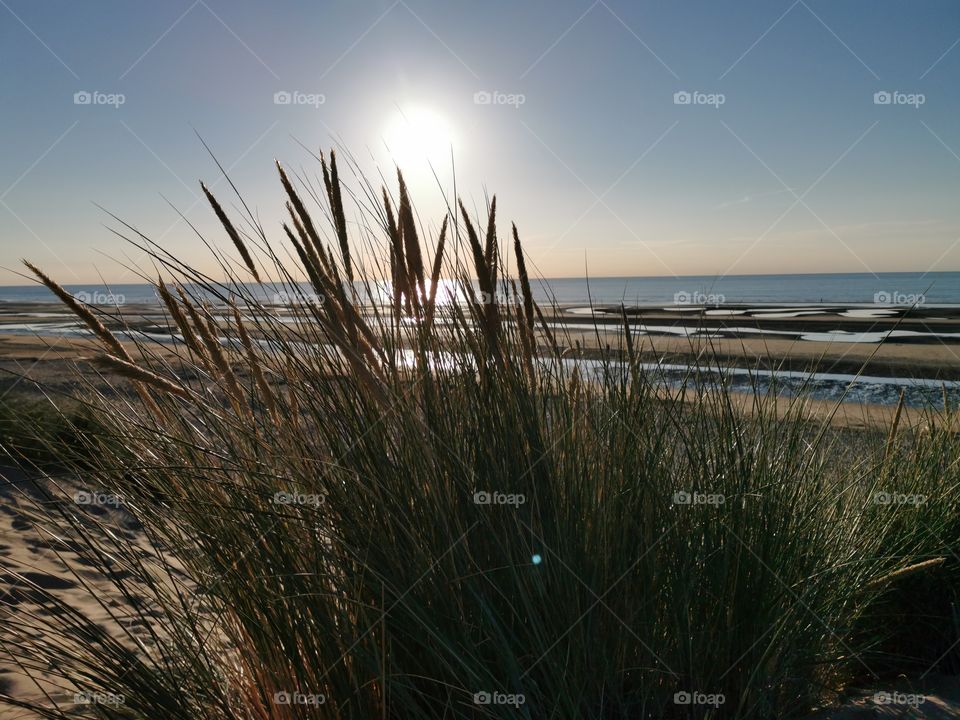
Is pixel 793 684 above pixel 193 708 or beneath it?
beneath

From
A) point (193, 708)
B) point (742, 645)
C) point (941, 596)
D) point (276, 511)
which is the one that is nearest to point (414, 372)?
point (276, 511)

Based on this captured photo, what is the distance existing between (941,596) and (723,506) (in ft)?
5.26

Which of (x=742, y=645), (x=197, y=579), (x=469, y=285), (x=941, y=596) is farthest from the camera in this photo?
(x=941, y=596)

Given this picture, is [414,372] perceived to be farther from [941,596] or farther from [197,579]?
[941,596]

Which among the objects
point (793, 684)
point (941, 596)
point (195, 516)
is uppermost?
point (195, 516)

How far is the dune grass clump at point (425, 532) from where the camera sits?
4.73 feet

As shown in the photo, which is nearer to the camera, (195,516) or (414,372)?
(195,516)

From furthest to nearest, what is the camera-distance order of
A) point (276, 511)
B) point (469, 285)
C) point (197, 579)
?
1. point (469, 285)
2. point (197, 579)
3. point (276, 511)

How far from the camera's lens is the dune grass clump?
1.44 m

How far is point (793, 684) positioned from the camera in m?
1.85

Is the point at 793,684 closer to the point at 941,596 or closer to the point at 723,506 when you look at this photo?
the point at 723,506

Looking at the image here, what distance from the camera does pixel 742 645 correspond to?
1705mm

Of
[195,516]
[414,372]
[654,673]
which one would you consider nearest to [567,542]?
[654,673]

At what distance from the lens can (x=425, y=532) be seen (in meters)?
1.49
